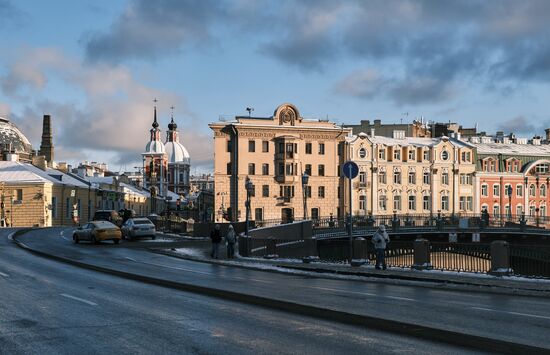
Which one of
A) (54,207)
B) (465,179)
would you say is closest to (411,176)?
(465,179)

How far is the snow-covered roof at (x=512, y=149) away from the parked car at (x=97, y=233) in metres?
67.6

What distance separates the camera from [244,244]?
37344 mm

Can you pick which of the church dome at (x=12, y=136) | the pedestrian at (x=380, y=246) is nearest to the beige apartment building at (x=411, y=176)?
the church dome at (x=12, y=136)

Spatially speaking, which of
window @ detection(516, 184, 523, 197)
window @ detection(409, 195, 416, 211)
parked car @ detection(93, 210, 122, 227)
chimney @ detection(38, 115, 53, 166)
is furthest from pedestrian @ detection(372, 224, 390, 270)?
chimney @ detection(38, 115, 53, 166)

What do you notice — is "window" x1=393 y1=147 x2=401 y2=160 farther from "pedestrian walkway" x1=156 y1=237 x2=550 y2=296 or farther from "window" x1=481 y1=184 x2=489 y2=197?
"pedestrian walkway" x1=156 y1=237 x2=550 y2=296

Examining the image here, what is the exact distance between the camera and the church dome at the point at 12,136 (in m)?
129

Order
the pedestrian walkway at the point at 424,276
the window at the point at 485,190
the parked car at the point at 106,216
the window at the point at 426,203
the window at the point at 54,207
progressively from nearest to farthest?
the pedestrian walkway at the point at 424,276, the parked car at the point at 106,216, the window at the point at 54,207, the window at the point at 426,203, the window at the point at 485,190

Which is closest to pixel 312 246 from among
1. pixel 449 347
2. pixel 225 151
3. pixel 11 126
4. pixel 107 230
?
pixel 107 230

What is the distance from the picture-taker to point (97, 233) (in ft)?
148

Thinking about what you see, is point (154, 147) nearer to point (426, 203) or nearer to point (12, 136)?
point (12, 136)

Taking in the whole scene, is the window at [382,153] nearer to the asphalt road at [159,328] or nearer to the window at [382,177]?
the window at [382,177]

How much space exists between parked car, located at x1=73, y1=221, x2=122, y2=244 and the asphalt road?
2654cm

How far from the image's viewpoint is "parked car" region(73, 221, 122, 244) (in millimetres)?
45031

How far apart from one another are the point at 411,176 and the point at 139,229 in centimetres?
5521
